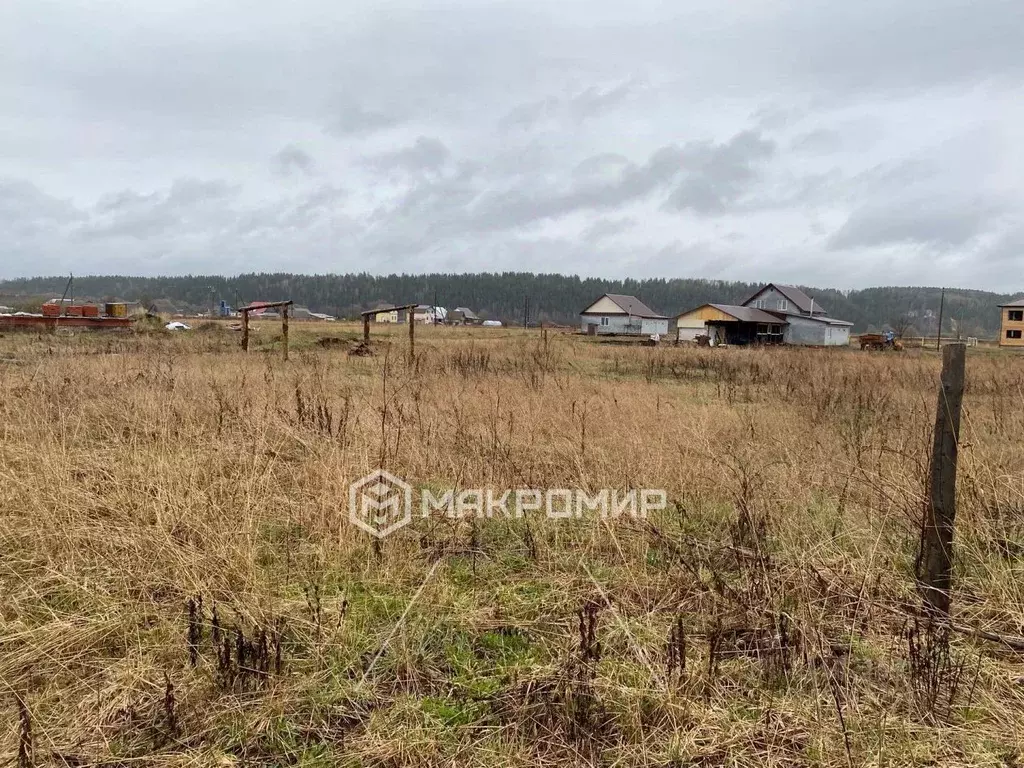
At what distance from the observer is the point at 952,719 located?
7.37ft

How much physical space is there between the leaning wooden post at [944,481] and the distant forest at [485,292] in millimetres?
119735

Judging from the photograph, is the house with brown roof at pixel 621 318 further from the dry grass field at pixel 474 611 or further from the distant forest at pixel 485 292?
the dry grass field at pixel 474 611

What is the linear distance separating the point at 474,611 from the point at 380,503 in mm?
1365

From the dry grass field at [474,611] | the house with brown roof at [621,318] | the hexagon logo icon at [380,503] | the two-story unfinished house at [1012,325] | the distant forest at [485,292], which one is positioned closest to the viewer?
the dry grass field at [474,611]

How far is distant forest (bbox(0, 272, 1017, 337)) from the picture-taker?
123688 millimetres

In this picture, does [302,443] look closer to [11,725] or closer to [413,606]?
[413,606]

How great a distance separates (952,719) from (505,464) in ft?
11.1

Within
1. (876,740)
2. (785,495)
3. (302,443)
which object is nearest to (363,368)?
(302,443)

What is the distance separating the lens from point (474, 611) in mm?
2979

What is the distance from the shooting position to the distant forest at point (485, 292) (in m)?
124

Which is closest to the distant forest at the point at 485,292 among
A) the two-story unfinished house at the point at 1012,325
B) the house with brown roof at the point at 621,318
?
the house with brown roof at the point at 621,318

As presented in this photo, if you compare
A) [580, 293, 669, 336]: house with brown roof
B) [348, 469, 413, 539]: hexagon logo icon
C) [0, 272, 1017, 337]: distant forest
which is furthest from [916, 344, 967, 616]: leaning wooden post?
[0, 272, 1017, 337]: distant forest

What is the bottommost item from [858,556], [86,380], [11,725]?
[11,725]

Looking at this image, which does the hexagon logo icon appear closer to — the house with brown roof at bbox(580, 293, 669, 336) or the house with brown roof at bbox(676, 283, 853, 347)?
the house with brown roof at bbox(676, 283, 853, 347)
